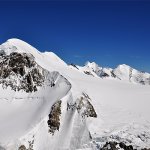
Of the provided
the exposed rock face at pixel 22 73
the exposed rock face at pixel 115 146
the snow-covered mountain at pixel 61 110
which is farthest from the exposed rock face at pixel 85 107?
the exposed rock face at pixel 22 73

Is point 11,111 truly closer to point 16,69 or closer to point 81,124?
point 16,69

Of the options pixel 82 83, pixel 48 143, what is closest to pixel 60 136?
pixel 48 143

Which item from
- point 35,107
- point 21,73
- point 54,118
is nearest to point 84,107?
point 54,118

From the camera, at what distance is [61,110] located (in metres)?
58.7

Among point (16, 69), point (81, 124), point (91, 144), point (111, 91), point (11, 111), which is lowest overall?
point (91, 144)

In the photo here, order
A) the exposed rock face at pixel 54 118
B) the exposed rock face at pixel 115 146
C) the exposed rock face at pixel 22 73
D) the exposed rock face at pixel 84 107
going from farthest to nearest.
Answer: the exposed rock face at pixel 22 73 → the exposed rock face at pixel 84 107 → the exposed rock face at pixel 54 118 → the exposed rock face at pixel 115 146

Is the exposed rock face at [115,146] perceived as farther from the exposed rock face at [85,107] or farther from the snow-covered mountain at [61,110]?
the exposed rock face at [85,107]

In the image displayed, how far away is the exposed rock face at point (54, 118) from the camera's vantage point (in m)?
56.3

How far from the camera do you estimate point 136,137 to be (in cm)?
5203

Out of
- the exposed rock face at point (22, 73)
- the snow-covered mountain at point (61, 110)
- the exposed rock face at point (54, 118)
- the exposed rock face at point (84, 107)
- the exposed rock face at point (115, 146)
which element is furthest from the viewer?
the exposed rock face at point (22, 73)

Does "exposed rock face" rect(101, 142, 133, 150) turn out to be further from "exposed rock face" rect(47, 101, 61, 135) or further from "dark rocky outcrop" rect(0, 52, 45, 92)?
"dark rocky outcrop" rect(0, 52, 45, 92)

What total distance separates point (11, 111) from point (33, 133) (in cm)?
1202

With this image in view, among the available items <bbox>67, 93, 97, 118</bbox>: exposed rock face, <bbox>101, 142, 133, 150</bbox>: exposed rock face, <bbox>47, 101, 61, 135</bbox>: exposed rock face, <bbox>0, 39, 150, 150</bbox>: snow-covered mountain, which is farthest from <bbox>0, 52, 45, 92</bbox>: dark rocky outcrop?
<bbox>101, 142, 133, 150</bbox>: exposed rock face

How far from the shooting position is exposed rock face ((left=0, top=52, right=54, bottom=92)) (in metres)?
69.3
